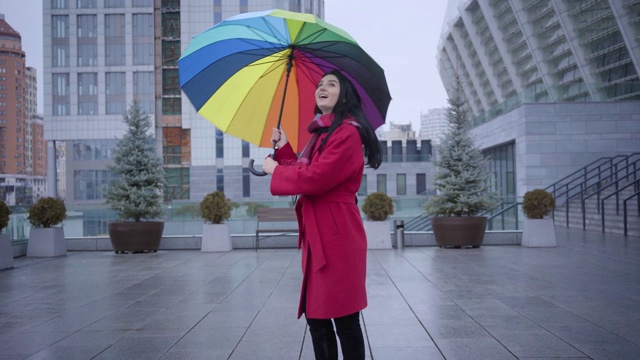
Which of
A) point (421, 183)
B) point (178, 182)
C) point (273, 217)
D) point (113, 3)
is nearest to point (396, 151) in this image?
point (421, 183)

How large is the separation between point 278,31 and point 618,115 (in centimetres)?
3023

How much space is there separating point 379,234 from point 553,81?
1310 inches

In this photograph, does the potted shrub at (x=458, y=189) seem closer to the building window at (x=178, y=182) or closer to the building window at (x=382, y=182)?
the building window at (x=382, y=182)

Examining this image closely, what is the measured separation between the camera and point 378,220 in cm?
1572

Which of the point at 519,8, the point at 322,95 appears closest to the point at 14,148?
the point at 322,95

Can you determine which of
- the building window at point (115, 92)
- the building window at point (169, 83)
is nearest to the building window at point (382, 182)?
the building window at point (169, 83)

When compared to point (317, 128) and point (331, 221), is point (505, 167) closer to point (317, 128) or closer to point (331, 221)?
point (317, 128)

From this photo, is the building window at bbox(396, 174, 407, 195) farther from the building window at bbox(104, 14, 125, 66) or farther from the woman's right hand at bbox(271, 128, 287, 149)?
the woman's right hand at bbox(271, 128, 287, 149)

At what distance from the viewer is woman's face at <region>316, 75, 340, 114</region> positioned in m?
3.56

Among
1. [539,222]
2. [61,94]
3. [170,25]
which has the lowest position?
[539,222]

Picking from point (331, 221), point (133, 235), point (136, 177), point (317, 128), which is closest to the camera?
point (331, 221)

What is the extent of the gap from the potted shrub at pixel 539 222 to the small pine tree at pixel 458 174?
106 cm

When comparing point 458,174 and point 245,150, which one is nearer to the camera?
point 458,174

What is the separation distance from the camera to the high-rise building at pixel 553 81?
3034 centimetres
